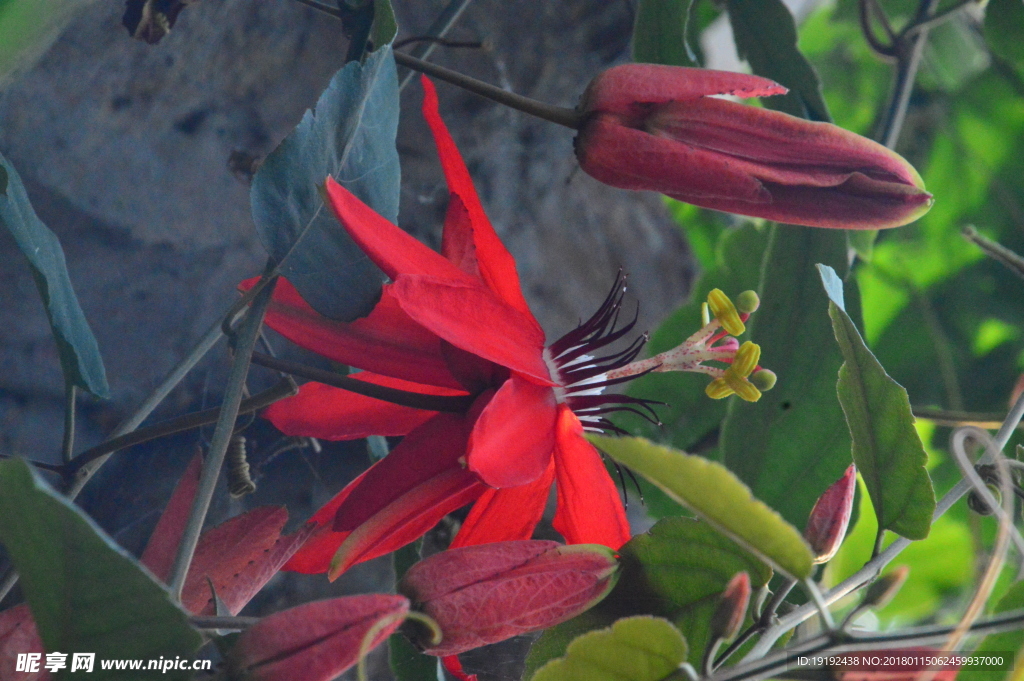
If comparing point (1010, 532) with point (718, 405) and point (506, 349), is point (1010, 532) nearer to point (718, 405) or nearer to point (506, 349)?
point (506, 349)

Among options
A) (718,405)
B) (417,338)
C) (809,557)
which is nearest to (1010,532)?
(809,557)

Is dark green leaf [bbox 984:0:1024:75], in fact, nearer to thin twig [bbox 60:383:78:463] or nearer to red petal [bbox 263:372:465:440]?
red petal [bbox 263:372:465:440]

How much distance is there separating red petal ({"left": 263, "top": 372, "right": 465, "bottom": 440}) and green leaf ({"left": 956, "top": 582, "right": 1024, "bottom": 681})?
19cm

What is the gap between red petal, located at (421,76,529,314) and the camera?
279mm

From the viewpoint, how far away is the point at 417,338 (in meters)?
0.27

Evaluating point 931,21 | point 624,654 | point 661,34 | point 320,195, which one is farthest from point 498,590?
point 931,21

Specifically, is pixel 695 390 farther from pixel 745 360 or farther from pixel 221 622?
pixel 221 622

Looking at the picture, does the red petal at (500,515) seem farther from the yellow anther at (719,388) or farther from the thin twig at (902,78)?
the thin twig at (902,78)

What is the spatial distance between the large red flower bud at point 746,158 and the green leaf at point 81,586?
19 centimetres

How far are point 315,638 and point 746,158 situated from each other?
0.63 feet

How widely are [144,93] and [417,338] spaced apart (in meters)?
0.20

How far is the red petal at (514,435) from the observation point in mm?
223

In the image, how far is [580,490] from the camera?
27 centimetres

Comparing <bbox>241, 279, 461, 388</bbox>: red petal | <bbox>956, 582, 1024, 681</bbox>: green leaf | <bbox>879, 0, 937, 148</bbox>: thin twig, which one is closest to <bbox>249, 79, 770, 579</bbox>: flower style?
<bbox>241, 279, 461, 388</bbox>: red petal
